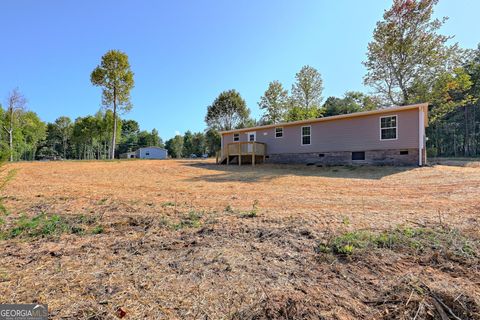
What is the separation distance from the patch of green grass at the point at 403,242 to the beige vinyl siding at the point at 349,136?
35.6ft

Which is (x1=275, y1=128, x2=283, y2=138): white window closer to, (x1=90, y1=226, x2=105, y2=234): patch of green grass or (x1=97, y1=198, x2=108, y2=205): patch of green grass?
(x1=97, y1=198, x2=108, y2=205): patch of green grass

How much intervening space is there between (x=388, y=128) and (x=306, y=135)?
452cm

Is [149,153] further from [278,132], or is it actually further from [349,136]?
[349,136]

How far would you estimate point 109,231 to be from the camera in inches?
131

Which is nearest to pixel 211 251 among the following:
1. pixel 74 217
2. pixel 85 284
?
pixel 85 284

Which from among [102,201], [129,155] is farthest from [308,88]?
[129,155]

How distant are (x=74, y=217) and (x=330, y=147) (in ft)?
44.0

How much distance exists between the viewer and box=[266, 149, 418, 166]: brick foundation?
12.1 meters

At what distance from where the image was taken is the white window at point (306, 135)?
1525 centimetres

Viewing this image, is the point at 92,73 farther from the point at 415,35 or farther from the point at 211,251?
the point at 415,35

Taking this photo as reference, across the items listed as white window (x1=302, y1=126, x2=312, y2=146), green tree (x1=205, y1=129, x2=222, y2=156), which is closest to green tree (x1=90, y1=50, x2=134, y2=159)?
green tree (x1=205, y1=129, x2=222, y2=156)

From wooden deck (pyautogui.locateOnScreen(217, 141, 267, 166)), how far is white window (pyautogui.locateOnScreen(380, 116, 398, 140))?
7244 millimetres

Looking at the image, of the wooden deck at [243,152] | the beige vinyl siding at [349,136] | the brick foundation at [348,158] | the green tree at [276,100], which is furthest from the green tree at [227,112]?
the brick foundation at [348,158]
